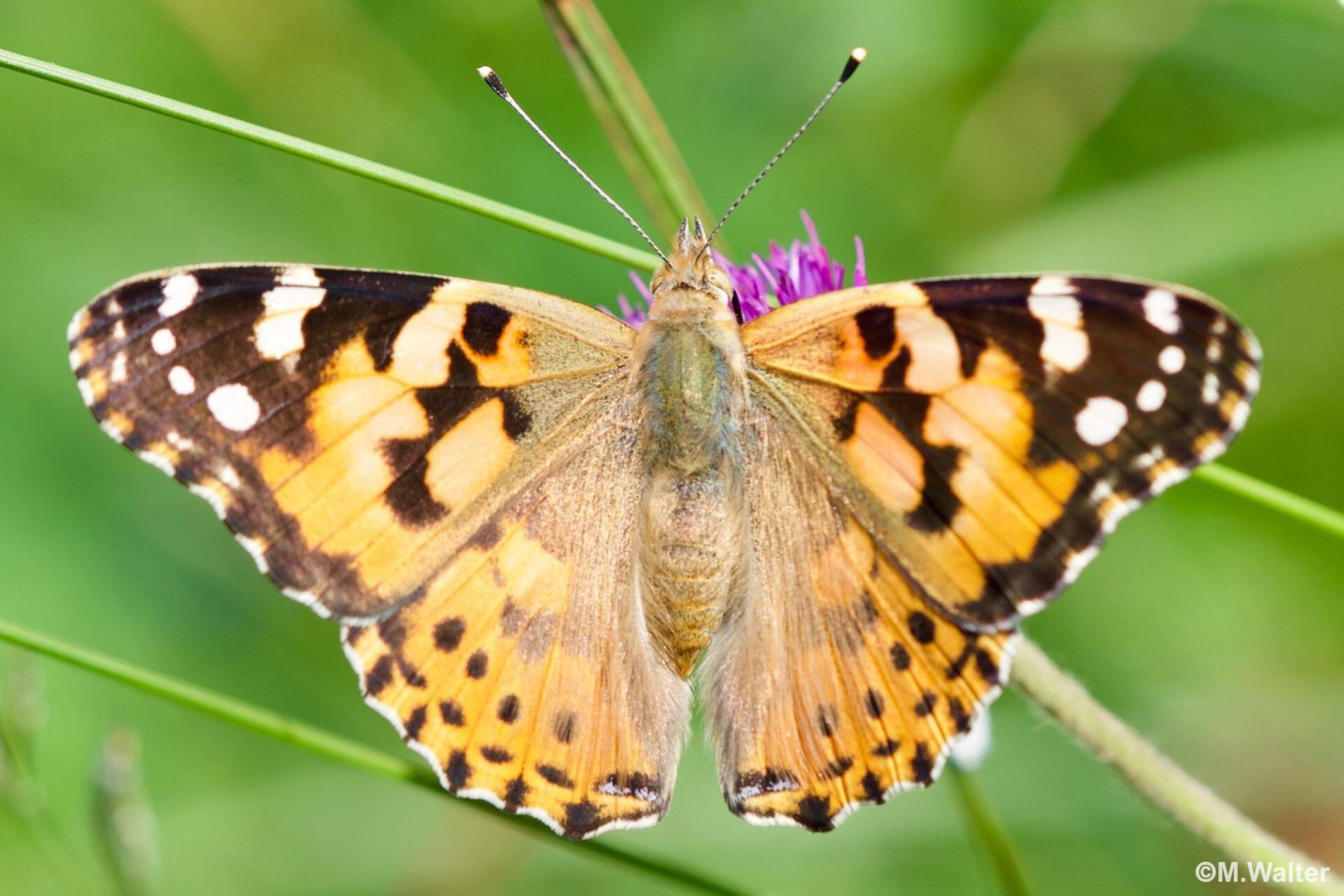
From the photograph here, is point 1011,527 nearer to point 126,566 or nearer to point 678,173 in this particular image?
point 678,173

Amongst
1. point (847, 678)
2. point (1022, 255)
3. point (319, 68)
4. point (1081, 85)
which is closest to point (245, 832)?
point (847, 678)

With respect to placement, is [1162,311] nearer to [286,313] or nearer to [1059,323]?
[1059,323]

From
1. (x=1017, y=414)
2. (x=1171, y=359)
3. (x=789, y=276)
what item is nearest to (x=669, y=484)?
(x=789, y=276)

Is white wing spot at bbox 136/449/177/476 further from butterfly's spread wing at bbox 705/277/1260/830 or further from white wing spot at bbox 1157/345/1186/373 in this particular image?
white wing spot at bbox 1157/345/1186/373

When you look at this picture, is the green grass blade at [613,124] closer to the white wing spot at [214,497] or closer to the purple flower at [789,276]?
the purple flower at [789,276]

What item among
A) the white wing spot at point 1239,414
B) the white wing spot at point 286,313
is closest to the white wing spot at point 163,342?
the white wing spot at point 286,313

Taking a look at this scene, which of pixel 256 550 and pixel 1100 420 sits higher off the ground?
pixel 256 550

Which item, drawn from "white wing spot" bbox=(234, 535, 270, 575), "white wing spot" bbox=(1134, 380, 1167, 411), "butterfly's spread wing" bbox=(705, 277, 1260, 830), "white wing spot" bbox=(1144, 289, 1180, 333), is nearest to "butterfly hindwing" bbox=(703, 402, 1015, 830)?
"butterfly's spread wing" bbox=(705, 277, 1260, 830)
